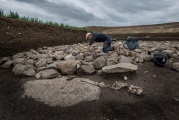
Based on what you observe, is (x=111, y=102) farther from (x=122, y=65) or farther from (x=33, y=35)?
(x=33, y=35)

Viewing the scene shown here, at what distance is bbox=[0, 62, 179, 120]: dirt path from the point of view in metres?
2.27

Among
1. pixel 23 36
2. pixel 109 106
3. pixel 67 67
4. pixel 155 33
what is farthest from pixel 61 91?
pixel 155 33

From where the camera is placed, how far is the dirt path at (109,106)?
2266 millimetres

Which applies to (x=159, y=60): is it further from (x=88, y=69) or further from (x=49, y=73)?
(x=49, y=73)

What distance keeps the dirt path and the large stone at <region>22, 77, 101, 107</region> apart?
0.37 ft

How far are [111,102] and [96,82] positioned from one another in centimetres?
71

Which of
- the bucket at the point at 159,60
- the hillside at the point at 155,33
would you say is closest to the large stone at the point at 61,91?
the bucket at the point at 159,60

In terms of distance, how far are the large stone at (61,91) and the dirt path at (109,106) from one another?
0.11m

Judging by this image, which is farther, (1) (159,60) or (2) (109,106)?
(1) (159,60)

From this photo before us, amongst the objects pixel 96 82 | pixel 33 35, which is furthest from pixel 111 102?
pixel 33 35

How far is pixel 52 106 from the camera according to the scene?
247cm

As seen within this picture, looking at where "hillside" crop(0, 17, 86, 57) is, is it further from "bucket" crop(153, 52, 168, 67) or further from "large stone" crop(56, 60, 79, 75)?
"bucket" crop(153, 52, 168, 67)

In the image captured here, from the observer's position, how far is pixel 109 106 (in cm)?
244

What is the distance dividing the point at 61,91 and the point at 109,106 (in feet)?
3.35
